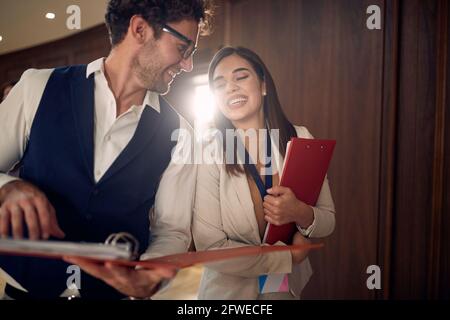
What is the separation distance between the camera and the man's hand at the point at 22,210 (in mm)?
867

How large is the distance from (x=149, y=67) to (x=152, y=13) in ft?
0.46

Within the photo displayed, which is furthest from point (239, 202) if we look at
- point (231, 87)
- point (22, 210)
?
point (22, 210)

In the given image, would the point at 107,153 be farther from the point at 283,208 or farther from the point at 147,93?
the point at 283,208

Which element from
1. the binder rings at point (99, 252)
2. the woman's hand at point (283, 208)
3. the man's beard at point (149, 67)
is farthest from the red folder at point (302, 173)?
the man's beard at point (149, 67)

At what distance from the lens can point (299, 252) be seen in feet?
3.54

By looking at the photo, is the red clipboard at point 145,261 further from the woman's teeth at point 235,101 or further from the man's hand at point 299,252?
the woman's teeth at point 235,101

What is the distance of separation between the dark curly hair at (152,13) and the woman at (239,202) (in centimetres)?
13

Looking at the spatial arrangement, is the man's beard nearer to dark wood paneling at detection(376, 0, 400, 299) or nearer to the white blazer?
the white blazer

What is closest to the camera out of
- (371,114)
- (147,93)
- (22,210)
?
(22,210)

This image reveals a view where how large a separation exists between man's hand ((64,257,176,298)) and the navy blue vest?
96 mm

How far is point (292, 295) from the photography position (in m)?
1.06

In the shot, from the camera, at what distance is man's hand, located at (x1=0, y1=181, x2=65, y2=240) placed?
0.87m

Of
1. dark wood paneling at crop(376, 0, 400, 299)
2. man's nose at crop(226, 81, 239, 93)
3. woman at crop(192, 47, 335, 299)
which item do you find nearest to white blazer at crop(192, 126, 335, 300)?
woman at crop(192, 47, 335, 299)
